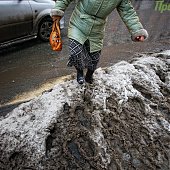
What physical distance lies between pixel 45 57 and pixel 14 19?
3.46 feet

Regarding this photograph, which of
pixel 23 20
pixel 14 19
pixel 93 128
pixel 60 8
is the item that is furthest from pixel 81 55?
pixel 23 20

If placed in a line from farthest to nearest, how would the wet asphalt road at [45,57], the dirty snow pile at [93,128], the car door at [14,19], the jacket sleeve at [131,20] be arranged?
the car door at [14,19]
the wet asphalt road at [45,57]
the jacket sleeve at [131,20]
the dirty snow pile at [93,128]

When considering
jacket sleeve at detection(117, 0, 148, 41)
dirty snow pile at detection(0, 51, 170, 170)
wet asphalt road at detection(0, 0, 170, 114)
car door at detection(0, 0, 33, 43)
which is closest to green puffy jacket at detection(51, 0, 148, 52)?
jacket sleeve at detection(117, 0, 148, 41)

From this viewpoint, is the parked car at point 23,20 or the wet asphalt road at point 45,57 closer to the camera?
the wet asphalt road at point 45,57

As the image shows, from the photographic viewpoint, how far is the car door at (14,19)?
25.2ft

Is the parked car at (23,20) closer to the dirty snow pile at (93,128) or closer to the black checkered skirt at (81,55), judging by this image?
the dirty snow pile at (93,128)

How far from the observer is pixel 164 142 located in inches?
179

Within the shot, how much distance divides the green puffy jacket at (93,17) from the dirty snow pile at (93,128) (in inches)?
28.0

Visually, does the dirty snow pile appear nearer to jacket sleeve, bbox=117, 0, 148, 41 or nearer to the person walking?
the person walking

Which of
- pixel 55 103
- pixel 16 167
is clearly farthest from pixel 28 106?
pixel 16 167

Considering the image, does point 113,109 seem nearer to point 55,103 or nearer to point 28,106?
point 55,103

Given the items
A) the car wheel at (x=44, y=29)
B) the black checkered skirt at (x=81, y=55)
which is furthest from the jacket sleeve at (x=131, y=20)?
the car wheel at (x=44, y=29)

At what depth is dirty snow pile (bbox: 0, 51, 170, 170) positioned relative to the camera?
13.7ft

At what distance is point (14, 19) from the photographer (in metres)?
7.86
